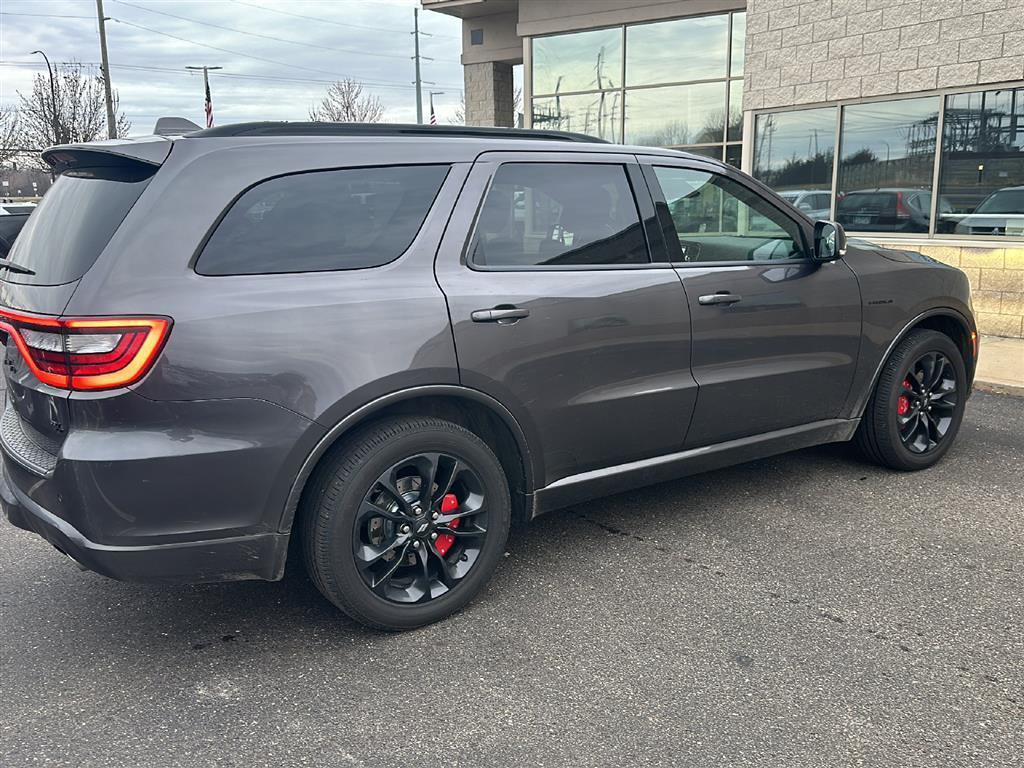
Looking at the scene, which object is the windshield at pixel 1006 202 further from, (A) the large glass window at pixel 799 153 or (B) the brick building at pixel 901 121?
(A) the large glass window at pixel 799 153

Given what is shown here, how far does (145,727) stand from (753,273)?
10.1ft

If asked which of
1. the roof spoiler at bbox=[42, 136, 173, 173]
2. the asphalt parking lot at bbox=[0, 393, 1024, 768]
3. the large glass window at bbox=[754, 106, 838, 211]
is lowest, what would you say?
the asphalt parking lot at bbox=[0, 393, 1024, 768]

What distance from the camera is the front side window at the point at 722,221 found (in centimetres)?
410

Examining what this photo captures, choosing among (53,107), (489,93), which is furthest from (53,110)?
(489,93)

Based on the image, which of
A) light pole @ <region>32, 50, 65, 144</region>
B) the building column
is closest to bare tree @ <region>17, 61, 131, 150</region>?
light pole @ <region>32, 50, 65, 144</region>

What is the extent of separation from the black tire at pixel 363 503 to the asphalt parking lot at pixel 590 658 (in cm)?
11

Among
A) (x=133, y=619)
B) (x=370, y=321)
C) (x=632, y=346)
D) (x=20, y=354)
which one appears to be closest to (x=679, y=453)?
(x=632, y=346)

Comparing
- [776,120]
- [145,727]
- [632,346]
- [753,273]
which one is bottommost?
[145,727]

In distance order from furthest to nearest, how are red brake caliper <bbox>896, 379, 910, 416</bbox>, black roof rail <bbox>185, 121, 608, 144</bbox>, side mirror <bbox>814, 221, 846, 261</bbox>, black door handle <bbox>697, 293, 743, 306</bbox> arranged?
red brake caliper <bbox>896, 379, 910, 416</bbox> < side mirror <bbox>814, 221, 846, 261</bbox> < black door handle <bbox>697, 293, 743, 306</bbox> < black roof rail <bbox>185, 121, 608, 144</bbox>

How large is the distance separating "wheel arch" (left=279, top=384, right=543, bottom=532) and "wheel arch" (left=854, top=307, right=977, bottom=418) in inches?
82.2

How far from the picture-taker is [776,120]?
1141cm

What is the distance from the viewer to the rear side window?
9.80ft

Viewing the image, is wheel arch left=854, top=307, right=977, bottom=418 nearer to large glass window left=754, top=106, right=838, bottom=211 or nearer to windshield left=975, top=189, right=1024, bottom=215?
windshield left=975, top=189, right=1024, bottom=215

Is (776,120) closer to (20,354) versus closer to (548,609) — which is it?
(548,609)
